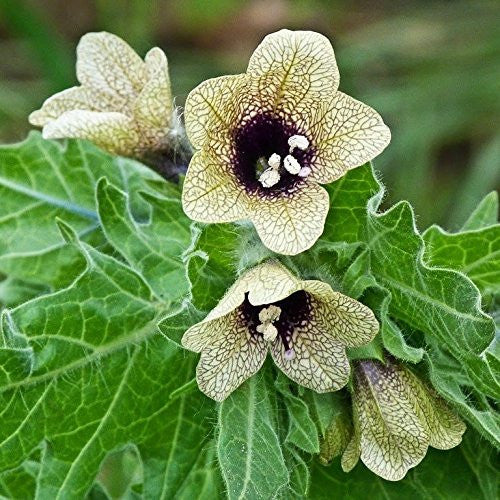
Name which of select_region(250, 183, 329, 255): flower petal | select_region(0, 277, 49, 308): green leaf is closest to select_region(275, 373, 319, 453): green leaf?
select_region(250, 183, 329, 255): flower petal

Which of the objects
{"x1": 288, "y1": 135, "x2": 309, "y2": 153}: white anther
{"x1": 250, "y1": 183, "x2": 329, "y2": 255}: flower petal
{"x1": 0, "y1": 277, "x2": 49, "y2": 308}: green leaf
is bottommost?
{"x1": 0, "y1": 277, "x2": 49, "y2": 308}: green leaf

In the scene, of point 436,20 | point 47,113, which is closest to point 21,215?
point 47,113

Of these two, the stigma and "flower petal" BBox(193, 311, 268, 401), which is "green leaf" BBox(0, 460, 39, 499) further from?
the stigma

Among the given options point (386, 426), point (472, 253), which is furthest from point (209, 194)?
point (472, 253)

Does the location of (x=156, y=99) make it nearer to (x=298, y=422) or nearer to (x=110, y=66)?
(x=110, y=66)

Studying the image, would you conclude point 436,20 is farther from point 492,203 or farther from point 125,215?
point 125,215

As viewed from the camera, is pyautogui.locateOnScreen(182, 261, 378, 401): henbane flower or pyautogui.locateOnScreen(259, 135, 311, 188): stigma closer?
pyautogui.locateOnScreen(182, 261, 378, 401): henbane flower

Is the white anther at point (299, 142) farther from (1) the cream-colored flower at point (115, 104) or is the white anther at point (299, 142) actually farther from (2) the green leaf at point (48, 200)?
(2) the green leaf at point (48, 200)

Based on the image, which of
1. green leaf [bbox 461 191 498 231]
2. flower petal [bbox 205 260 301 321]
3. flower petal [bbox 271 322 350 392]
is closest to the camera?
flower petal [bbox 205 260 301 321]
